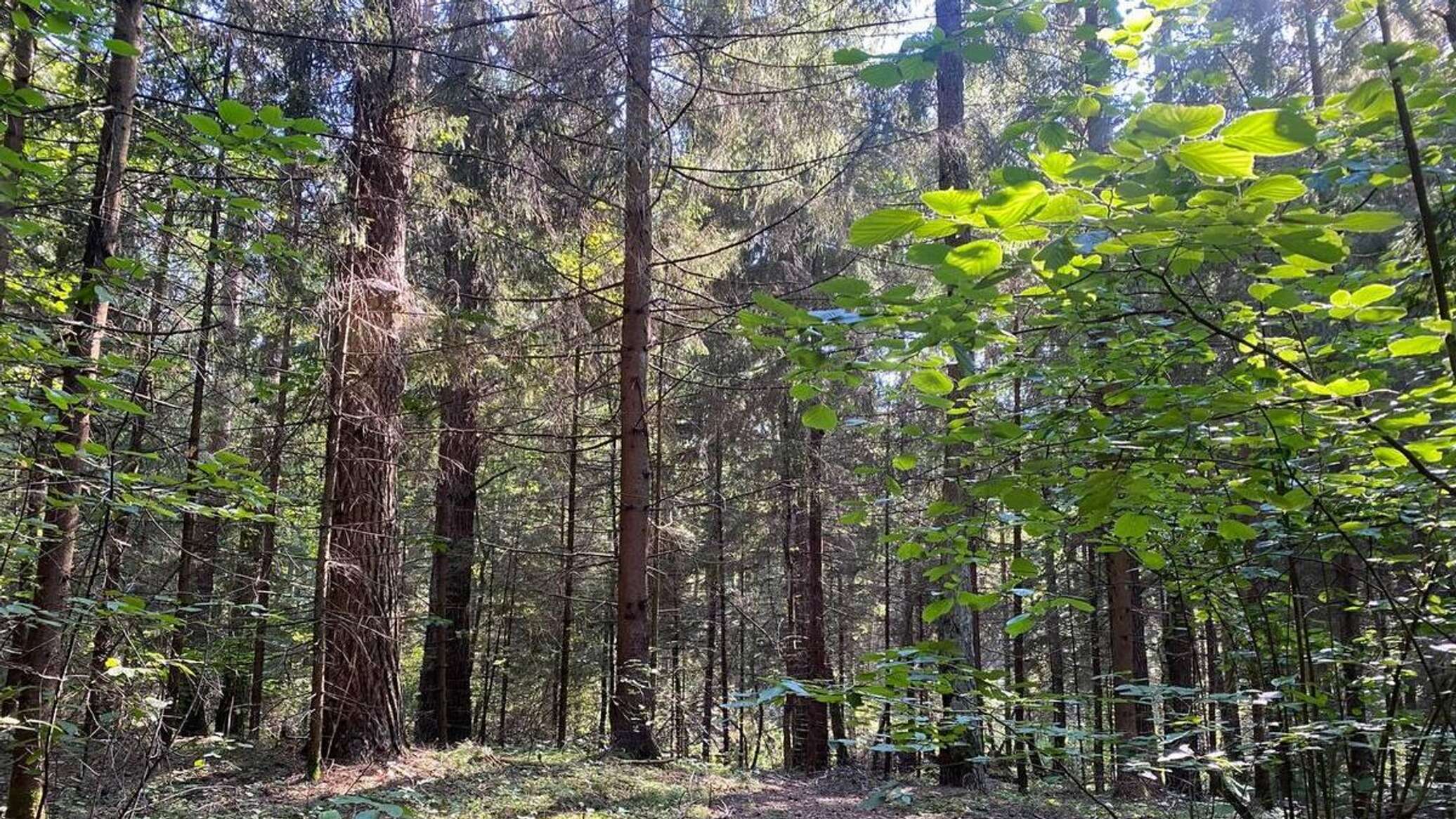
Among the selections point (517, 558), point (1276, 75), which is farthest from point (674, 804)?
point (1276, 75)

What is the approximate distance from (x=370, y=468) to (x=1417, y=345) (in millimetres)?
7250

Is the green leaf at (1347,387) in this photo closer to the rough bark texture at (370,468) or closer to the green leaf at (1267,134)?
the green leaf at (1267,134)

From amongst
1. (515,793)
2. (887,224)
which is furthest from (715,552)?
(887,224)

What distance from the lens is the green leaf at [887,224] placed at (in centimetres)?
144

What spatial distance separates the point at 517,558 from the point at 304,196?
9.51 meters

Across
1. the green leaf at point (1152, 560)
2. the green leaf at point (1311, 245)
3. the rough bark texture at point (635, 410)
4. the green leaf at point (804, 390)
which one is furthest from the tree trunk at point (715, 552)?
the green leaf at point (1311, 245)

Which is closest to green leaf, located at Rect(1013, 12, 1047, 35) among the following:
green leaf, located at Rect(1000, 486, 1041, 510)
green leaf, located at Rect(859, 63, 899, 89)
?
green leaf, located at Rect(859, 63, 899, 89)

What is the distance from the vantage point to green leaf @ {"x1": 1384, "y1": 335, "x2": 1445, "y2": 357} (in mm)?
1676

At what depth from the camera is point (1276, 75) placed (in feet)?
28.9

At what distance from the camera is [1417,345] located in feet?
5.52

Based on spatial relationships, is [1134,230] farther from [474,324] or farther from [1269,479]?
[474,324]

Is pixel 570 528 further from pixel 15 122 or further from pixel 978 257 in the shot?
pixel 978 257

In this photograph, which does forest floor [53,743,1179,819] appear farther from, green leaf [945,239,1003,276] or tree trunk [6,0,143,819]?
green leaf [945,239,1003,276]

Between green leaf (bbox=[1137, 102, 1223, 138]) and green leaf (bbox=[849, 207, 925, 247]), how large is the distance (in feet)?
1.31
